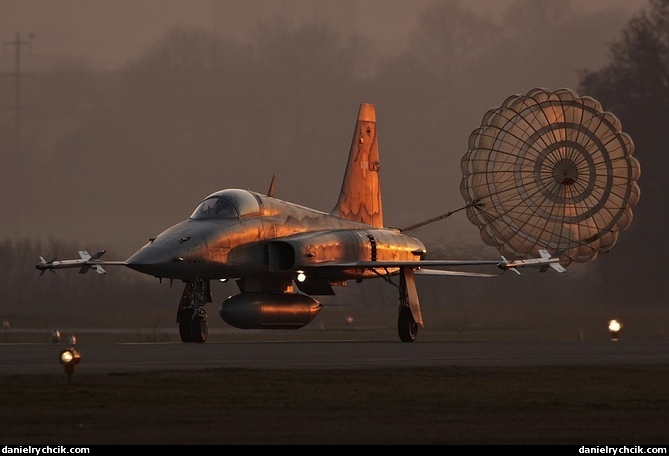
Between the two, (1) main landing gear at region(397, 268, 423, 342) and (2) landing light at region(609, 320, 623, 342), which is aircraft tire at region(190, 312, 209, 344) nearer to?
(1) main landing gear at region(397, 268, 423, 342)

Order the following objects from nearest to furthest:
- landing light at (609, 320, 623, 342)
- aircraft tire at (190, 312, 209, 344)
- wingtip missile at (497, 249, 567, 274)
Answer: wingtip missile at (497, 249, 567, 274)
aircraft tire at (190, 312, 209, 344)
landing light at (609, 320, 623, 342)

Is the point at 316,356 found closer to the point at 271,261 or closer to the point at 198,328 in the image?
the point at 198,328

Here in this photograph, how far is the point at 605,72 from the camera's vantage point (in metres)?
75.6

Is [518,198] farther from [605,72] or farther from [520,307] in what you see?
[605,72]

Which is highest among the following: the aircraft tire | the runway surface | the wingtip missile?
the wingtip missile

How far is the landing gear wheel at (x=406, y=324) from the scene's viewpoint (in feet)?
136

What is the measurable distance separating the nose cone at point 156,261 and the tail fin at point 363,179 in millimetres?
9835

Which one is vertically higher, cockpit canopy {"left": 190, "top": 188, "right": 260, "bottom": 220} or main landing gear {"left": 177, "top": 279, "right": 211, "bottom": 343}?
cockpit canopy {"left": 190, "top": 188, "right": 260, "bottom": 220}

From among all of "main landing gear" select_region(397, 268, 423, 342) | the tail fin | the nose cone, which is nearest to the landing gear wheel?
"main landing gear" select_region(397, 268, 423, 342)

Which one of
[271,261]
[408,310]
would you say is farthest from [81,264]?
[408,310]

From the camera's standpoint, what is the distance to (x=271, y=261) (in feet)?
133

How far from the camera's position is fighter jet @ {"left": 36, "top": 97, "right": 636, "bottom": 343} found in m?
37.9

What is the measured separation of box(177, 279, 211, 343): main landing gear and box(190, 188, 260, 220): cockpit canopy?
1.73m

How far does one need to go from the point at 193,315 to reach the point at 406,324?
6020mm
